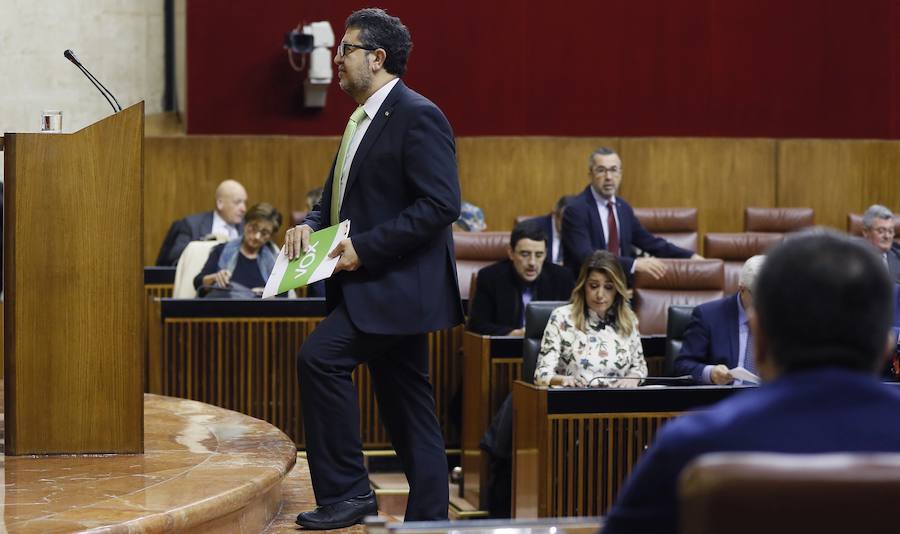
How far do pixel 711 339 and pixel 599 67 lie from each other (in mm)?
4801

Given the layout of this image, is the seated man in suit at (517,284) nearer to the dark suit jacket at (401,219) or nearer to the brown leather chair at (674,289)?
the brown leather chair at (674,289)

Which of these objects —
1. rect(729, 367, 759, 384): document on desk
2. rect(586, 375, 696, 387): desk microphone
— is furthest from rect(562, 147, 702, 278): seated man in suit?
rect(729, 367, 759, 384): document on desk

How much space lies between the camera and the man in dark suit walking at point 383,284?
9.27ft

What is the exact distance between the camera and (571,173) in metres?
8.61

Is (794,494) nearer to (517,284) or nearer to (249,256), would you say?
(517,284)

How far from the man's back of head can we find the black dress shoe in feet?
6.05

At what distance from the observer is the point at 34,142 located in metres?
2.97

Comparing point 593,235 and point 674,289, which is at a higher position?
point 593,235

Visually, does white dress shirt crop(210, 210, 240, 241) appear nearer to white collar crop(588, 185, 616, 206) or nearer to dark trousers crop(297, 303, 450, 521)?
white collar crop(588, 185, 616, 206)

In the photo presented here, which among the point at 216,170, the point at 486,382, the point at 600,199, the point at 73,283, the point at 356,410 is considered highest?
the point at 216,170

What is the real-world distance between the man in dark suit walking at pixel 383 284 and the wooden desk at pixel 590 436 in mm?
952

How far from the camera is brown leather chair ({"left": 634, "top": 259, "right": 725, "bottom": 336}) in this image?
5.21 m

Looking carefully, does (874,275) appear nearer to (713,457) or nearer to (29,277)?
(713,457)

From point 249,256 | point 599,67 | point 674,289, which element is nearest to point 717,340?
point 674,289
